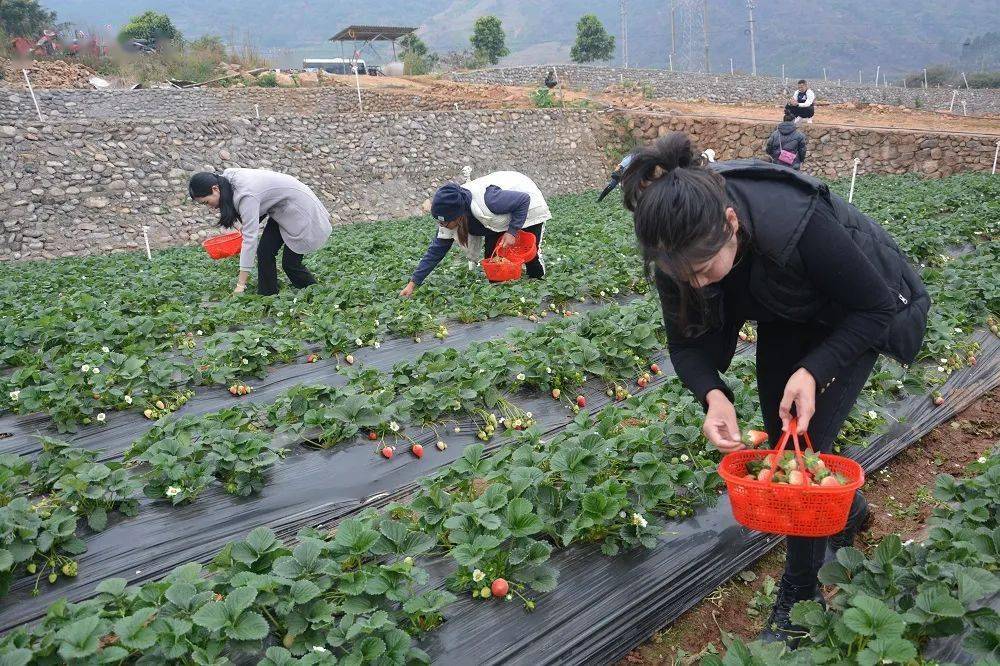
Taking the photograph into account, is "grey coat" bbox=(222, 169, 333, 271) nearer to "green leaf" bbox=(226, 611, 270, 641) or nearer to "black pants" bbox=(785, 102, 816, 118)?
"green leaf" bbox=(226, 611, 270, 641)

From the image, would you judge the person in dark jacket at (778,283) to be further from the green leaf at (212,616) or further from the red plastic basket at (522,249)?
the red plastic basket at (522,249)

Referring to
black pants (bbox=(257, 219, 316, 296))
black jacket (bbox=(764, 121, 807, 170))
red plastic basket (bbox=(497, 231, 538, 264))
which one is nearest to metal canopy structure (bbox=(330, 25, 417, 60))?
black jacket (bbox=(764, 121, 807, 170))

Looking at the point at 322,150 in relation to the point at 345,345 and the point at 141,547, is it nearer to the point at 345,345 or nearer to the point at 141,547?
the point at 345,345

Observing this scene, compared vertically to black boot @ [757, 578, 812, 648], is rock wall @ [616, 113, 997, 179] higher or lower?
higher


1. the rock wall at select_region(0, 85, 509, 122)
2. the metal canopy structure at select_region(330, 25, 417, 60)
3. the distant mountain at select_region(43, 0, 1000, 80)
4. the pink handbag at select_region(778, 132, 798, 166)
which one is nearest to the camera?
the pink handbag at select_region(778, 132, 798, 166)

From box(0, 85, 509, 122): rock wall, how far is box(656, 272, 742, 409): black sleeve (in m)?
16.8

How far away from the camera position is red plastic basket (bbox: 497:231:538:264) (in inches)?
227

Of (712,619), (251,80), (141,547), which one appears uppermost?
(251,80)

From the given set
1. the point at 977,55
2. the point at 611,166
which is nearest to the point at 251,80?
the point at 611,166

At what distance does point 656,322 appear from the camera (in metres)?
4.63

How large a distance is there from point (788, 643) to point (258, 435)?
2.15 m

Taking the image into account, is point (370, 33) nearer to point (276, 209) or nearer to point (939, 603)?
point (276, 209)

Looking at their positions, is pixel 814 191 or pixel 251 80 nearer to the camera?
pixel 814 191

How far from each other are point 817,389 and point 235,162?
15802 millimetres
